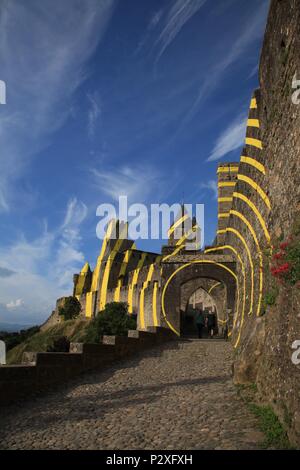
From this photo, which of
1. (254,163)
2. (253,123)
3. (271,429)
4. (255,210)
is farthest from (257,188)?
(271,429)

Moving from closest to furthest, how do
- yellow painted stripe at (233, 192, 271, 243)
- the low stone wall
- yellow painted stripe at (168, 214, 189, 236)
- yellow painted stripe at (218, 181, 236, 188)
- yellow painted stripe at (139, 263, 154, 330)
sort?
the low stone wall
yellow painted stripe at (233, 192, 271, 243)
yellow painted stripe at (139, 263, 154, 330)
yellow painted stripe at (218, 181, 236, 188)
yellow painted stripe at (168, 214, 189, 236)

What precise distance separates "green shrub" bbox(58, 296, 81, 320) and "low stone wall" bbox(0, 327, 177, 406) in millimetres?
31757

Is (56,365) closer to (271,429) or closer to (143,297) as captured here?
(271,429)

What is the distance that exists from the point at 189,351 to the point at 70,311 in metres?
32.5

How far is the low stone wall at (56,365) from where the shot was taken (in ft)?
24.1

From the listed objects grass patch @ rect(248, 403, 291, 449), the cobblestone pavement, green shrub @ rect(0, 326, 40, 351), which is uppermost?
grass patch @ rect(248, 403, 291, 449)

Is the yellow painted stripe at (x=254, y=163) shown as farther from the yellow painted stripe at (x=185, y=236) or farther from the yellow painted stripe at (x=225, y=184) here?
the yellow painted stripe at (x=185, y=236)

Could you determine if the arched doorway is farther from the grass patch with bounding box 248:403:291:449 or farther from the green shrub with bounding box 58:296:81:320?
the green shrub with bounding box 58:296:81:320

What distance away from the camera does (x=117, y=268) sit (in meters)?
40.6

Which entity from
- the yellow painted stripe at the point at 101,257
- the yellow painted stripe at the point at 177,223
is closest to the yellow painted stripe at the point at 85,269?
the yellow painted stripe at the point at 101,257

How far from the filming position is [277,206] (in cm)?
696

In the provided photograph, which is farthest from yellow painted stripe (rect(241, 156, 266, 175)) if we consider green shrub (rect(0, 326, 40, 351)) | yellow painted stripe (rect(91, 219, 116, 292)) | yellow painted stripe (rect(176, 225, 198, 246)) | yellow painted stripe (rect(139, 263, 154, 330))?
green shrub (rect(0, 326, 40, 351))

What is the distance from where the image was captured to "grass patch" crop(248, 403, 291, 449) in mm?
4059
